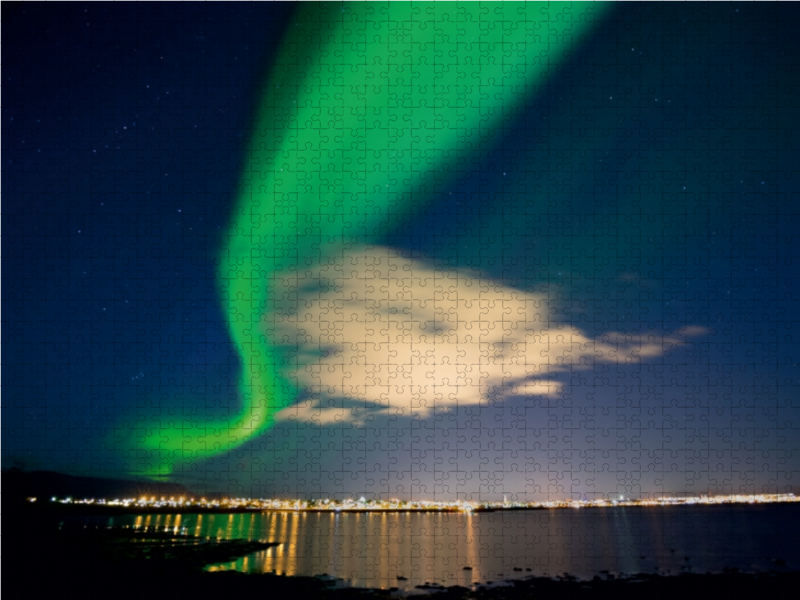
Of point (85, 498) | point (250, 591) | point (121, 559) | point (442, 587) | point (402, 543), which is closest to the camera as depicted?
point (250, 591)

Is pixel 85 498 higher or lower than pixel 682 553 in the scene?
higher

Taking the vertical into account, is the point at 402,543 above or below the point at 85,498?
below

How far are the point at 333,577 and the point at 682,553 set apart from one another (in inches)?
1087

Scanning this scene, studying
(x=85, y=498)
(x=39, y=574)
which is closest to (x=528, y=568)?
(x=39, y=574)

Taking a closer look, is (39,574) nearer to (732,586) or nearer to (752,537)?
(732,586)

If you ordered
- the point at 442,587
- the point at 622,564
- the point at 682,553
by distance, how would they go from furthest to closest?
the point at 682,553 < the point at 622,564 < the point at 442,587

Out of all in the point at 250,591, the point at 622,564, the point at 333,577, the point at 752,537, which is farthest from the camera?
the point at 752,537

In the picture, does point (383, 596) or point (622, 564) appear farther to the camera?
point (622, 564)

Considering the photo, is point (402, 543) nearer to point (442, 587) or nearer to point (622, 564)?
point (622, 564)

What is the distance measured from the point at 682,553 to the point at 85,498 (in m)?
135

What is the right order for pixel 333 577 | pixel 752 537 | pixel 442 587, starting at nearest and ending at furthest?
1. pixel 442 587
2. pixel 333 577
3. pixel 752 537

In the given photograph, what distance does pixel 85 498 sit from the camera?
143250 millimetres

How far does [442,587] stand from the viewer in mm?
25719

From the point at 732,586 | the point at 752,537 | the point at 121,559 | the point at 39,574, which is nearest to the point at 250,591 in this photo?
the point at 39,574
